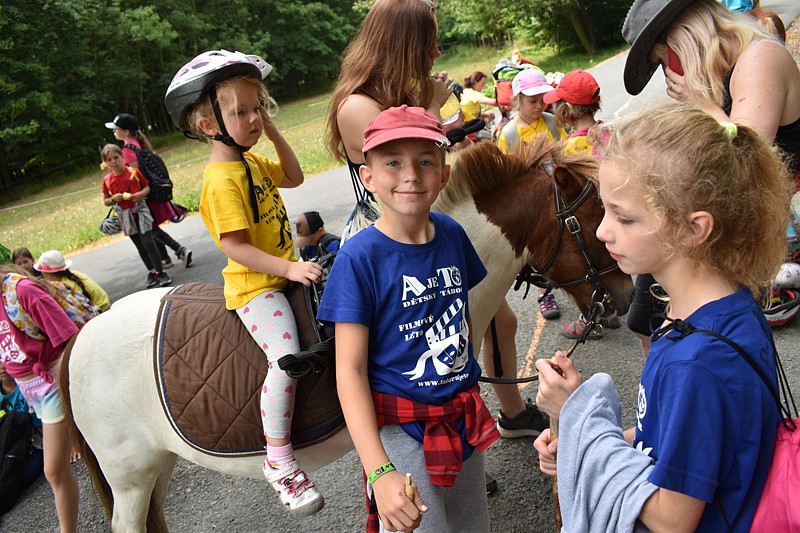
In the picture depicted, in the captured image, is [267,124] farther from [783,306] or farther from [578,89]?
[783,306]

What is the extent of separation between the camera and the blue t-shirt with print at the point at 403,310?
173 cm

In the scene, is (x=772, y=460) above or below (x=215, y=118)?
below

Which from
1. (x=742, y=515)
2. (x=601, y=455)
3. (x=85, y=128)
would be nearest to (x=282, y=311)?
(x=601, y=455)

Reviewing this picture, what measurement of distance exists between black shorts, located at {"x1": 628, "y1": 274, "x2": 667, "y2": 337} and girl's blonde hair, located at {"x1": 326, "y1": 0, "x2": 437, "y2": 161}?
1.41 metres

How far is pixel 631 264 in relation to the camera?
136 centimetres

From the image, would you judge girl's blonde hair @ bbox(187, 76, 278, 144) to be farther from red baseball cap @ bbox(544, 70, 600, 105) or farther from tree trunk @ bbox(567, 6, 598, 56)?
tree trunk @ bbox(567, 6, 598, 56)

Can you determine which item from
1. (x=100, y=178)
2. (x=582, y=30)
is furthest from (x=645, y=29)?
(x=582, y=30)

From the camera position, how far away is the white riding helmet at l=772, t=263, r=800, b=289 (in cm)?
379

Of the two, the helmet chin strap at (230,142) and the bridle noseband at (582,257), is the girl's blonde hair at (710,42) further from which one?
the helmet chin strap at (230,142)

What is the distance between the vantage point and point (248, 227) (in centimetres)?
225

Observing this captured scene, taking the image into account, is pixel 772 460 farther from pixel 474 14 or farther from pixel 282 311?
pixel 474 14

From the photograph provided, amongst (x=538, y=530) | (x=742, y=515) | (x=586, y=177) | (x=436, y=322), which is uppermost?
(x=586, y=177)

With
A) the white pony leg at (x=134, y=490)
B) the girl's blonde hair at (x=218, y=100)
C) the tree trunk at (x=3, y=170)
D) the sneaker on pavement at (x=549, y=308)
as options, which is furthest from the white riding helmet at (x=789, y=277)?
the tree trunk at (x=3, y=170)

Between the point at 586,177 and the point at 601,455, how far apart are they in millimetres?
1435
